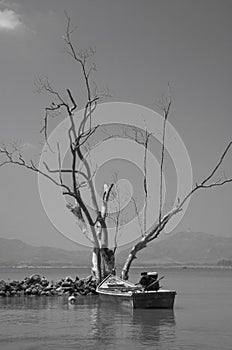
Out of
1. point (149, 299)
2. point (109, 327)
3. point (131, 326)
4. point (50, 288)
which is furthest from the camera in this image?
point (50, 288)

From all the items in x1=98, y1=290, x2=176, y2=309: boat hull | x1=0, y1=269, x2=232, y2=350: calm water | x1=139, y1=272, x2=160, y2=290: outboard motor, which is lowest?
x1=0, y1=269, x2=232, y2=350: calm water

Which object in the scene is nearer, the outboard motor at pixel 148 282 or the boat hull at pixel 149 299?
the boat hull at pixel 149 299

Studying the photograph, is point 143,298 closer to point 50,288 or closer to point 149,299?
point 149,299

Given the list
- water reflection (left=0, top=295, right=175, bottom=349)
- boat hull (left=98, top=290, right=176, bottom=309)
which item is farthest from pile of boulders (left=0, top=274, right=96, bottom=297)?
boat hull (left=98, top=290, right=176, bottom=309)

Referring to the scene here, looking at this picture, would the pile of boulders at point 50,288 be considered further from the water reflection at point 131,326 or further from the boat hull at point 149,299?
the boat hull at point 149,299

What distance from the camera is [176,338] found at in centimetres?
2216

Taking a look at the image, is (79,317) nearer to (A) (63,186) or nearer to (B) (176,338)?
(B) (176,338)

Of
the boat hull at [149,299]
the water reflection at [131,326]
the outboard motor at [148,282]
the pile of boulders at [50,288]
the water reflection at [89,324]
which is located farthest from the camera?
the pile of boulders at [50,288]

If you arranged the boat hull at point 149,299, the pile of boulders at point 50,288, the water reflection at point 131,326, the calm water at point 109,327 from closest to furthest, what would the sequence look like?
the calm water at point 109,327, the water reflection at point 131,326, the boat hull at point 149,299, the pile of boulders at point 50,288

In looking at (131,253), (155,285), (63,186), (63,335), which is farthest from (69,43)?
(63,335)

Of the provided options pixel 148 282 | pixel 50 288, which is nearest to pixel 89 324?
pixel 148 282

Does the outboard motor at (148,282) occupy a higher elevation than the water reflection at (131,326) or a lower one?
higher

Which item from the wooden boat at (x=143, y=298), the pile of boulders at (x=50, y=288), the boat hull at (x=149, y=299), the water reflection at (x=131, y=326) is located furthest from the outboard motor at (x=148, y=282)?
the pile of boulders at (x=50, y=288)

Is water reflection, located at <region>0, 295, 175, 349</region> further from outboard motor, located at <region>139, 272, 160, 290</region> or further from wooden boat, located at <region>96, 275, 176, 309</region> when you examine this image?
outboard motor, located at <region>139, 272, 160, 290</region>
